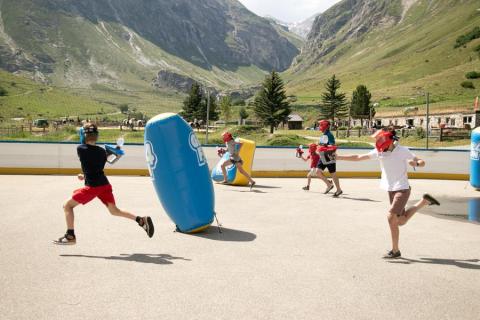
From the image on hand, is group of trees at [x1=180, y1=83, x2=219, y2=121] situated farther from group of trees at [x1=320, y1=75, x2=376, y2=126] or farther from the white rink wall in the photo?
the white rink wall

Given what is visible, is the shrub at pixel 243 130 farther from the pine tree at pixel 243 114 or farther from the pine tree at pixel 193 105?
the pine tree at pixel 243 114

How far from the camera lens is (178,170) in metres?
8.11

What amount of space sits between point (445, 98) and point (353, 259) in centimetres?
10422

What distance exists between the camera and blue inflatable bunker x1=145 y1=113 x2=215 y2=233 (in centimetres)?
811

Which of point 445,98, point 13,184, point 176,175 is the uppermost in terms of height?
point 445,98

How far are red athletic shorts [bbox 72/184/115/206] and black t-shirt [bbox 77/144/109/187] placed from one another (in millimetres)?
72

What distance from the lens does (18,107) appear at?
4338 inches

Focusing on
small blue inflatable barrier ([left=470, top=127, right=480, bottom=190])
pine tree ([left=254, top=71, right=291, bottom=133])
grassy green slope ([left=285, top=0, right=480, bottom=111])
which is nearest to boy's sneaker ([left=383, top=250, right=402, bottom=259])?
small blue inflatable barrier ([left=470, top=127, right=480, bottom=190])

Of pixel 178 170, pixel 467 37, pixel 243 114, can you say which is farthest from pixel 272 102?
pixel 467 37

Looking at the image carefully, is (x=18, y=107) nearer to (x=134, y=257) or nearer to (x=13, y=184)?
(x=13, y=184)

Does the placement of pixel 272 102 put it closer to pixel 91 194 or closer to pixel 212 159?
pixel 212 159

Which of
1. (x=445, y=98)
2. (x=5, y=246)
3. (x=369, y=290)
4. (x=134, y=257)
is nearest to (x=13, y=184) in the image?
(x=5, y=246)

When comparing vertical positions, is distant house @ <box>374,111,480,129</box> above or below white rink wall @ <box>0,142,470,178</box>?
above

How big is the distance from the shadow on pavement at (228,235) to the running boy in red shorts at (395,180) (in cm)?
233
